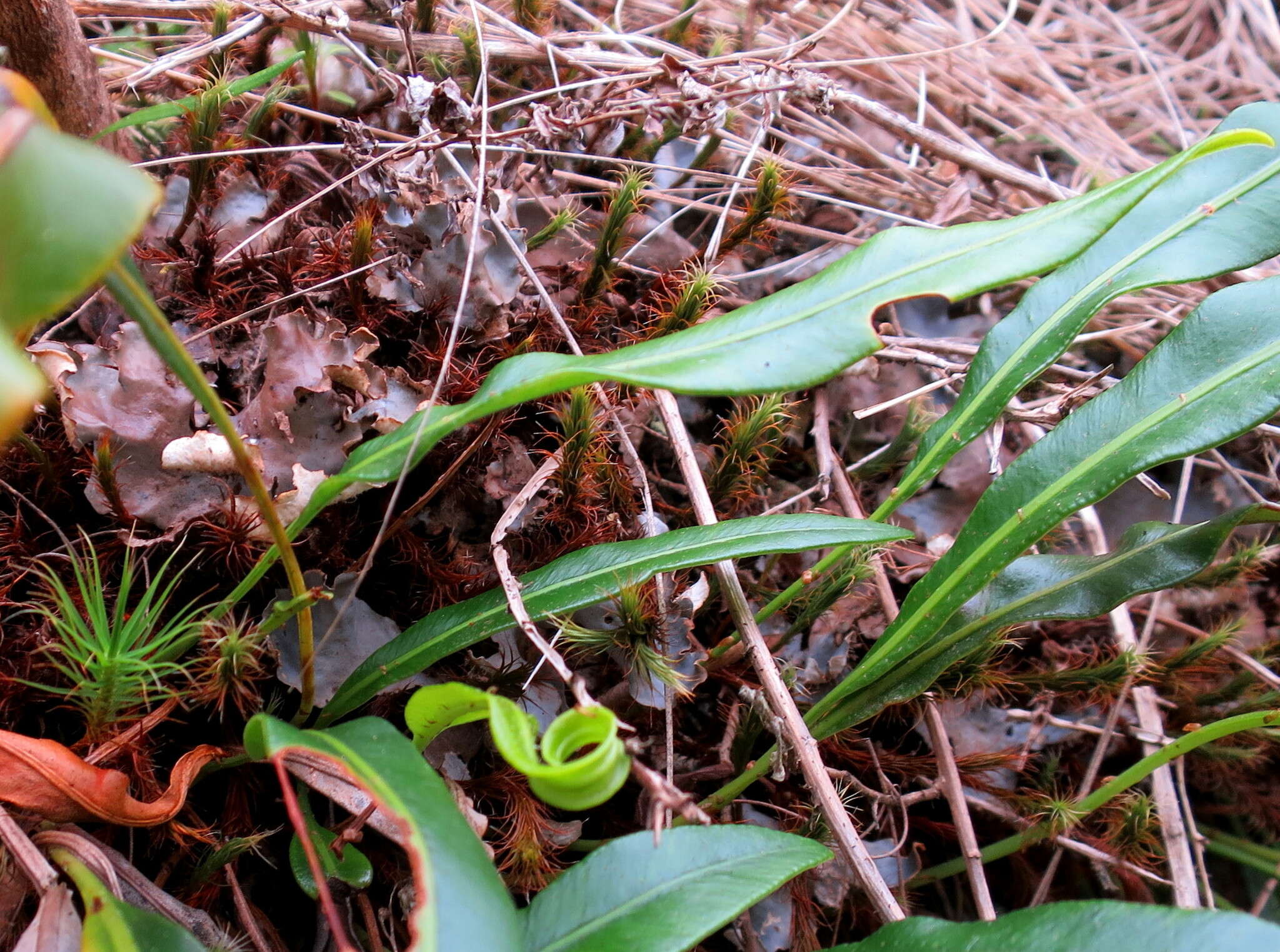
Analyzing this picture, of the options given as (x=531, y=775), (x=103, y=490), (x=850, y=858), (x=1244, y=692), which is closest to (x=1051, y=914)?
(x=850, y=858)

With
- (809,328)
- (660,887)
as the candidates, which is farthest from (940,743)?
(809,328)

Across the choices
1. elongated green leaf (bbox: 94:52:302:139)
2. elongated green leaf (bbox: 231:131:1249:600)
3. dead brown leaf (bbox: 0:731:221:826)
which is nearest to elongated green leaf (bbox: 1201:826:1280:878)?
elongated green leaf (bbox: 231:131:1249:600)

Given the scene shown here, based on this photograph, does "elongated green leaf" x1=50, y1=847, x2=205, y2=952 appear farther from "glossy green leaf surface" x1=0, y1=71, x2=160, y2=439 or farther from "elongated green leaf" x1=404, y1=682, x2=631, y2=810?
"glossy green leaf surface" x1=0, y1=71, x2=160, y2=439

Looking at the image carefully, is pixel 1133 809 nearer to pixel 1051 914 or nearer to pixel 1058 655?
pixel 1058 655

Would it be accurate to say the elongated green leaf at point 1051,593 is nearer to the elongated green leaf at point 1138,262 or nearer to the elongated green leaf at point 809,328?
the elongated green leaf at point 1138,262

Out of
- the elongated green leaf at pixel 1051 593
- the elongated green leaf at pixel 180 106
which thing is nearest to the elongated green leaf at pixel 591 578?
the elongated green leaf at pixel 1051 593
